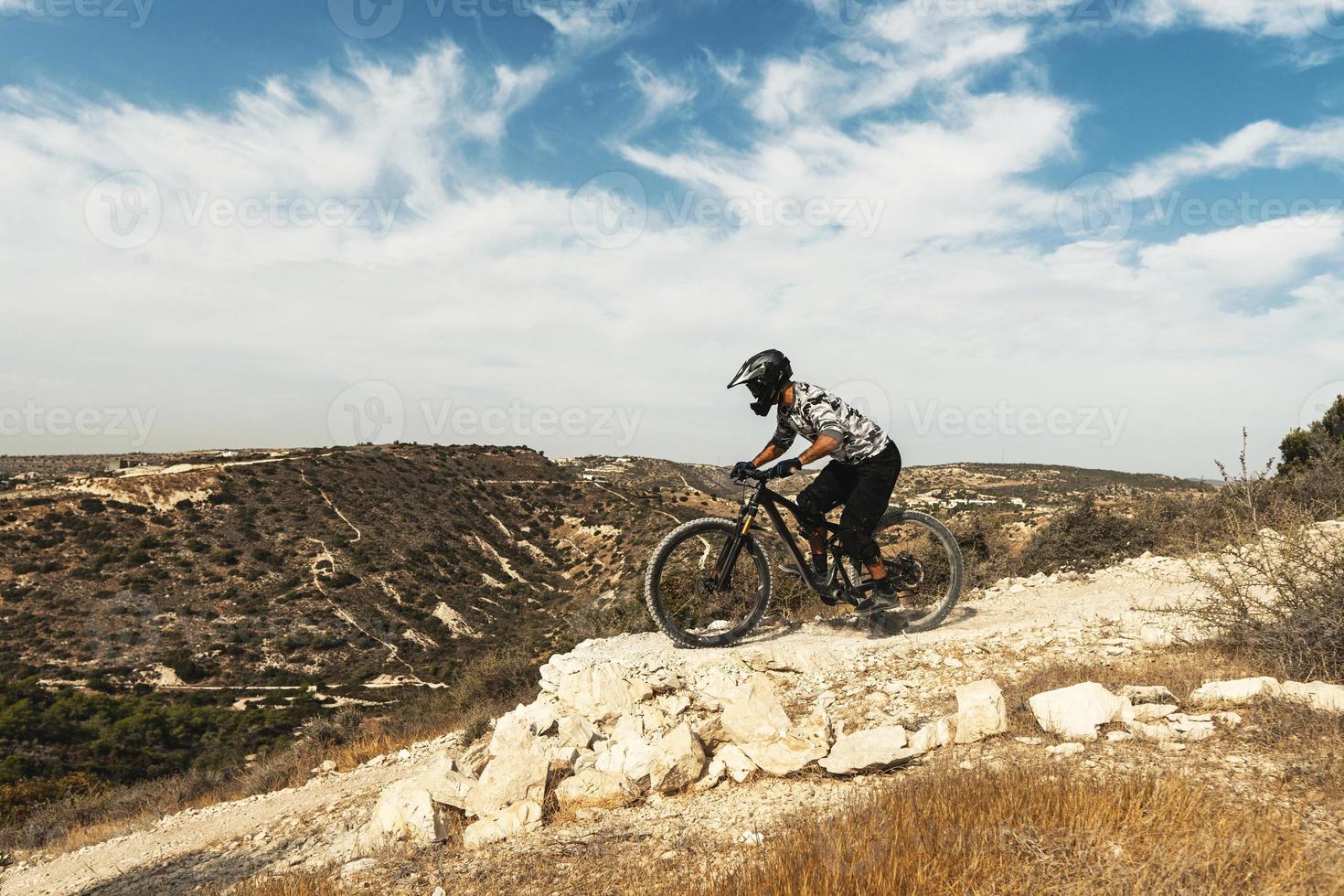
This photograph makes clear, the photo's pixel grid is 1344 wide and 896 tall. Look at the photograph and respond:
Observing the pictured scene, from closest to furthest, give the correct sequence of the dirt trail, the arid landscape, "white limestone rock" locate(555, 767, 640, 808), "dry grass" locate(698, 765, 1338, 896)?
1. "dry grass" locate(698, 765, 1338, 896)
2. the arid landscape
3. "white limestone rock" locate(555, 767, 640, 808)
4. the dirt trail

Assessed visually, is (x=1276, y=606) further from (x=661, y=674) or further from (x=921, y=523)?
(x=661, y=674)

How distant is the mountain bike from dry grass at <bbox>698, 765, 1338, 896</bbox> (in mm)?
3589

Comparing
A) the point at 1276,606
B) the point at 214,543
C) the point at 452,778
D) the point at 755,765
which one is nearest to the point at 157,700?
the point at 214,543

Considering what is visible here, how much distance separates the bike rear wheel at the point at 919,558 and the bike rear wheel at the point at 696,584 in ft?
4.88

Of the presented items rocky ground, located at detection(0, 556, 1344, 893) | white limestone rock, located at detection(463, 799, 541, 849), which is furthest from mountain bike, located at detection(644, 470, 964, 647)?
white limestone rock, located at detection(463, 799, 541, 849)

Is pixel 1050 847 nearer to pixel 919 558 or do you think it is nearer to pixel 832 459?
pixel 832 459

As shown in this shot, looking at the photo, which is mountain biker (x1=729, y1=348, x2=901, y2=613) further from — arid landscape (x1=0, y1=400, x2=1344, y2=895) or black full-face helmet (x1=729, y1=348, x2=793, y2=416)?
arid landscape (x1=0, y1=400, x2=1344, y2=895)

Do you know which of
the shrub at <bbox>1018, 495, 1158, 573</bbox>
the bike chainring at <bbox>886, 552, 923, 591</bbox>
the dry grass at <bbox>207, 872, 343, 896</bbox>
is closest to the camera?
the dry grass at <bbox>207, 872, 343, 896</bbox>

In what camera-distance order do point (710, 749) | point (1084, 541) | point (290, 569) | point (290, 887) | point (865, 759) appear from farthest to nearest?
point (290, 569), point (1084, 541), point (710, 749), point (865, 759), point (290, 887)

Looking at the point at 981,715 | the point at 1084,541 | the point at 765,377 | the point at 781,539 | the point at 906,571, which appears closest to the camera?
the point at 981,715

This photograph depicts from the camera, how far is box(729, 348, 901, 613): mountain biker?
6840 millimetres

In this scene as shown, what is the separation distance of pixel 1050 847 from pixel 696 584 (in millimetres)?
4930

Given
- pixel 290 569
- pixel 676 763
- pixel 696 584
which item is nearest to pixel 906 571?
pixel 696 584

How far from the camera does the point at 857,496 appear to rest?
7.25 m
